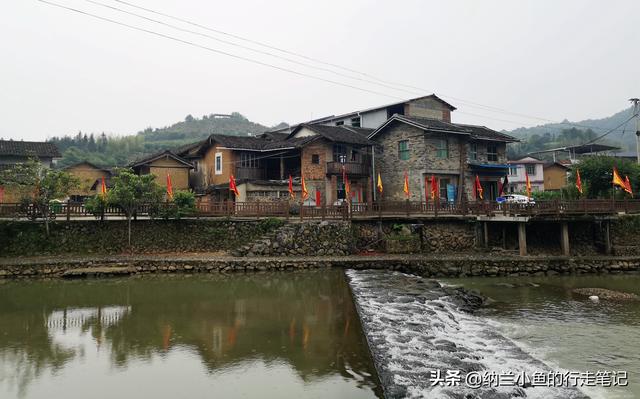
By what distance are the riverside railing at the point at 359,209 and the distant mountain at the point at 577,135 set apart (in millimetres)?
25281

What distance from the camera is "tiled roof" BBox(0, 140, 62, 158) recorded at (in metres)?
31.2

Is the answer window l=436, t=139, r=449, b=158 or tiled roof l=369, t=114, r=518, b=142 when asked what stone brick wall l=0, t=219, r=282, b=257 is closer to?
tiled roof l=369, t=114, r=518, b=142

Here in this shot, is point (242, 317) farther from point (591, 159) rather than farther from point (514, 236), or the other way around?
point (591, 159)

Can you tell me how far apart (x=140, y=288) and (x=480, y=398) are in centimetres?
1439

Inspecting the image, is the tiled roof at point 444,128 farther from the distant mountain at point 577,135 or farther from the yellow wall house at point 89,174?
the yellow wall house at point 89,174

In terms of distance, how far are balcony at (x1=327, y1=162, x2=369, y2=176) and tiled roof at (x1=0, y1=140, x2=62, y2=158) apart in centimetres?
2194

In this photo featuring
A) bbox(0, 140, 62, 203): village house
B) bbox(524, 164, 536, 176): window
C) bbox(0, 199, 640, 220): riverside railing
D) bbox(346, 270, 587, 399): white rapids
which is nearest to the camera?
bbox(346, 270, 587, 399): white rapids

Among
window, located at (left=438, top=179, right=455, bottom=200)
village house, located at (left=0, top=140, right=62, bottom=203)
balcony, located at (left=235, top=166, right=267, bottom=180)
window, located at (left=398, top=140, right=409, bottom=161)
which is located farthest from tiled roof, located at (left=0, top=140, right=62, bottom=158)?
window, located at (left=438, top=179, right=455, bottom=200)

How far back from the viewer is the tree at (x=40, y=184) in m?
21.6

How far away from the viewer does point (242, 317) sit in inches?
519

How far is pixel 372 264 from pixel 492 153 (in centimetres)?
1909

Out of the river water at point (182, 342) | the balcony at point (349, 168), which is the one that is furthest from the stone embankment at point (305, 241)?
the balcony at point (349, 168)

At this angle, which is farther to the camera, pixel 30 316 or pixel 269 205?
pixel 269 205

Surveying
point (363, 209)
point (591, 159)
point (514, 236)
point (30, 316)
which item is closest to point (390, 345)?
point (30, 316)
